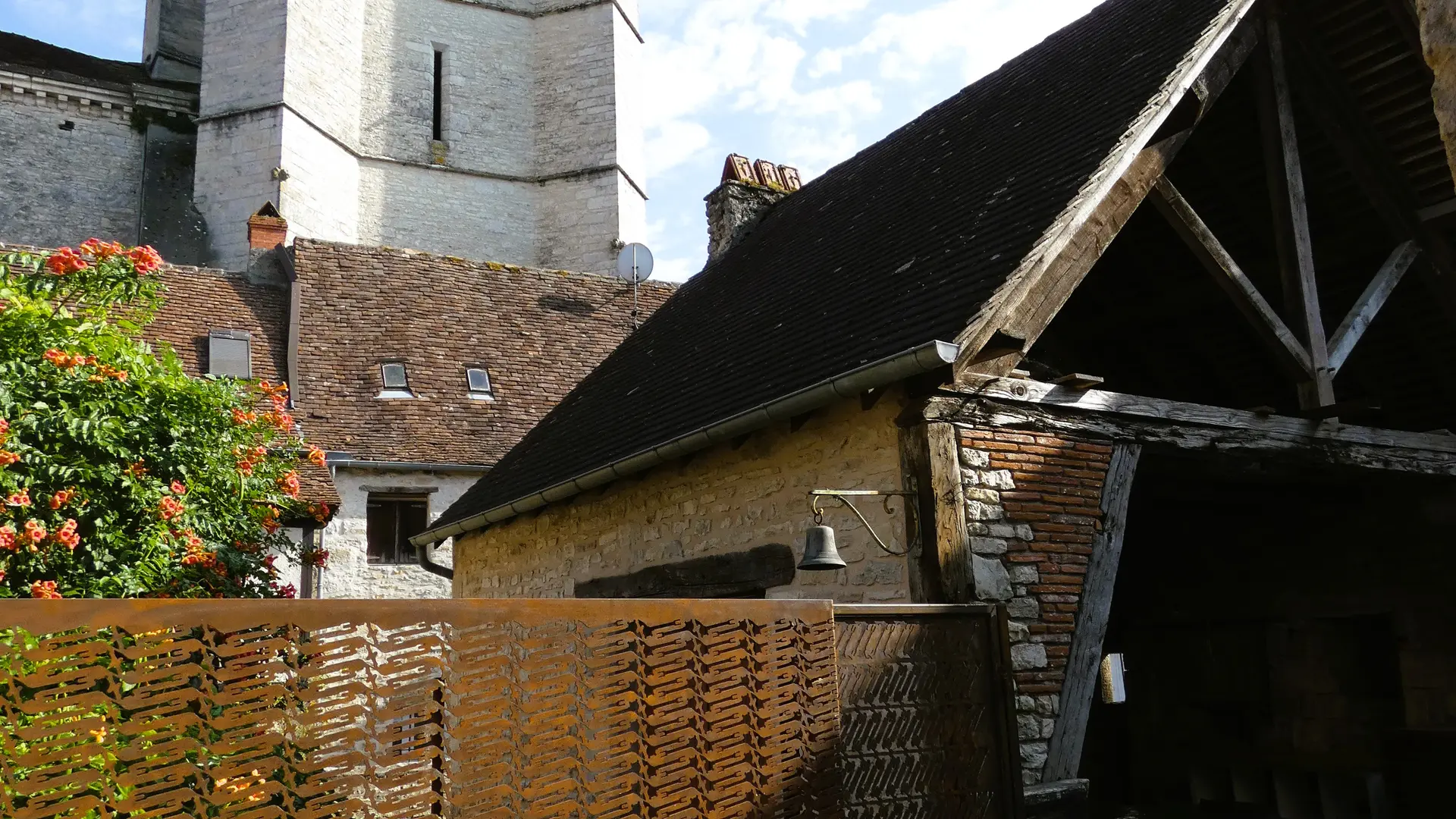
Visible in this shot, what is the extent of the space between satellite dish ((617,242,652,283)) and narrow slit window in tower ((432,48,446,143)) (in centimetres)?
1216

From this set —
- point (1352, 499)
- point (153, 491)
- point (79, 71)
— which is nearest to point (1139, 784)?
point (1352, 499)

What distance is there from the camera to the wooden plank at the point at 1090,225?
5.19 m

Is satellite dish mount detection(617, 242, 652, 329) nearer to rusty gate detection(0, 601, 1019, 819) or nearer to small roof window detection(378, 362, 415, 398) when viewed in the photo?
small roof window detection(378, 362, 415, 398)

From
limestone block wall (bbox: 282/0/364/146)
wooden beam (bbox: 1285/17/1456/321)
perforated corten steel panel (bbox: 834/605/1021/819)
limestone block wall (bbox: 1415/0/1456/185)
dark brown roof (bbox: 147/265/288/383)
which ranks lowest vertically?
perforated corten steel panel (bbox: 834/605/1021/819)

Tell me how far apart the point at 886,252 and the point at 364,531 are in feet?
26.4

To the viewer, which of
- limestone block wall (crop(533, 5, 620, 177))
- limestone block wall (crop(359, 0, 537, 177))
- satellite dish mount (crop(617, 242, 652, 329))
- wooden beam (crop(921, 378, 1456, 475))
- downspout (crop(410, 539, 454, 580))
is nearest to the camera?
wooden beam (crop(921, 378, 1456, 475))

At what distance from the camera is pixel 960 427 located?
5.33 metres

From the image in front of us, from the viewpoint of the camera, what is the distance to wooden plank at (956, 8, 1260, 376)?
5188 millimetres

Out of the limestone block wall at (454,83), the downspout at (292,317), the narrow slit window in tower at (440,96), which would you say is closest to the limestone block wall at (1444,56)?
the downspout at (292,317)

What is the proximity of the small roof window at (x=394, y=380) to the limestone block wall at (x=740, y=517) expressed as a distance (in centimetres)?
509

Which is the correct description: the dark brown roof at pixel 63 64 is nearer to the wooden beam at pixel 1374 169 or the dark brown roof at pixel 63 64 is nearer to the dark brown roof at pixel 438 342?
the dark brown roof at pixel 438 342

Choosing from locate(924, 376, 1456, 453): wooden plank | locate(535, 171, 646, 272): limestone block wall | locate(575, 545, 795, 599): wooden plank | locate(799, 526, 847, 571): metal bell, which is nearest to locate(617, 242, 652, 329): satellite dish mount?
locate(535, 171, 646, 272): limestone block wall

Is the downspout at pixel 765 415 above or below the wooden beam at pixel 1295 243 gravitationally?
below

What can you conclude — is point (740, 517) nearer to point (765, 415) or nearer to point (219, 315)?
point (765, 415)
